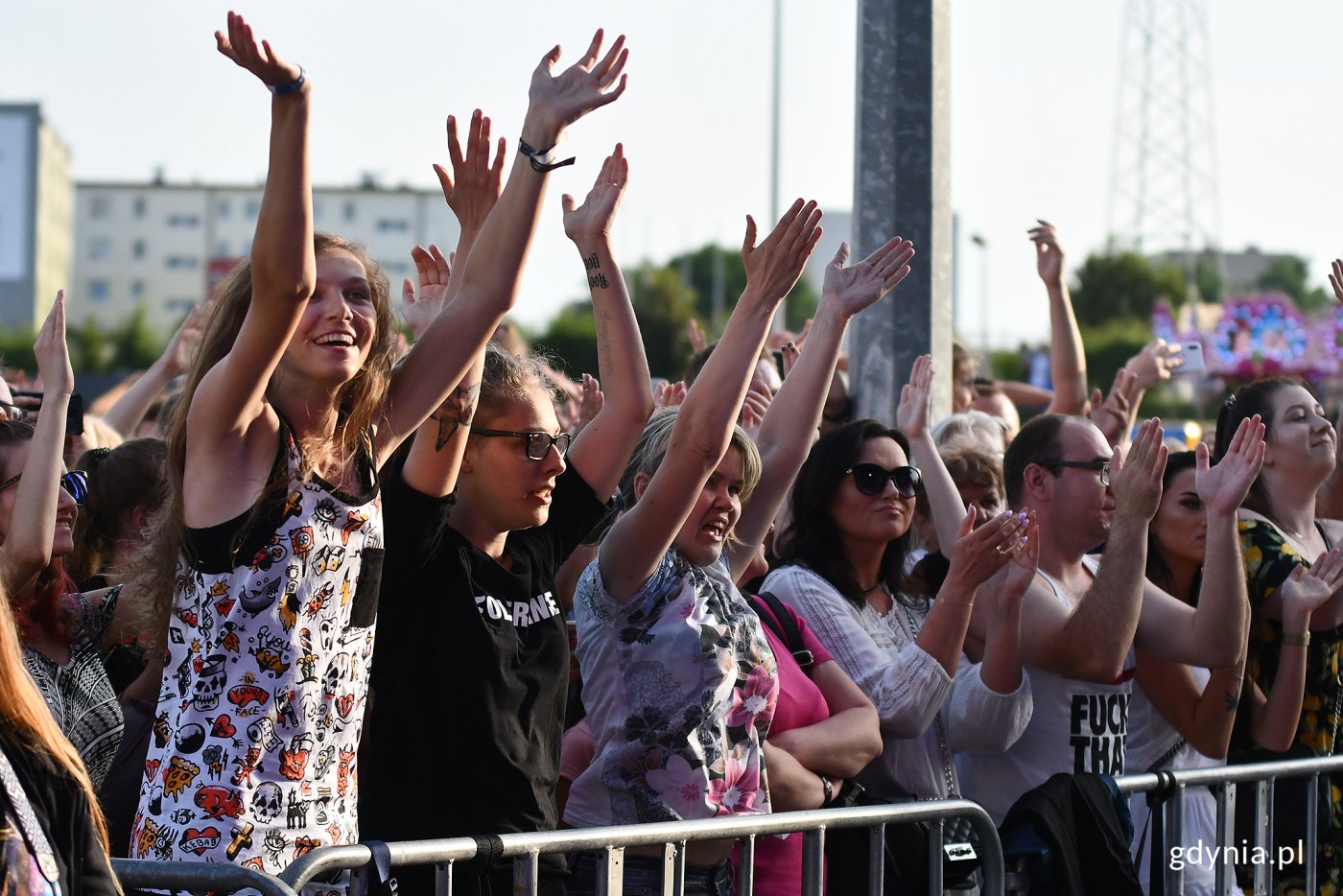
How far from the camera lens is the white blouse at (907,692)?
443cm

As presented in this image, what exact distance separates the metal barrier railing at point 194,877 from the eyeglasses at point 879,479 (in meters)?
2.44

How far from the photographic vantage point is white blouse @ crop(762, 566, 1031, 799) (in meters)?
4.43

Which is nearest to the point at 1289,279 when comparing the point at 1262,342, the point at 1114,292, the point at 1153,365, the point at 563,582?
the point at 1114,292

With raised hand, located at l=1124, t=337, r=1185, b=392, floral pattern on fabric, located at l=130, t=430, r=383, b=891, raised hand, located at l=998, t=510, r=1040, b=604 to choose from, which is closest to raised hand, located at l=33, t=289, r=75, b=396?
floral pattern on fabric, located at l=130, t=430, r=383, b=891

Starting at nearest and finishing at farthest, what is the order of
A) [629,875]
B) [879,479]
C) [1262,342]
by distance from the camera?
[629,875], [879,479], [1262,342]

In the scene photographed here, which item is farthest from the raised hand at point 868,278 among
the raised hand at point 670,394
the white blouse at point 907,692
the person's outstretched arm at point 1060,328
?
the person's outstretched arm at point 1060,328

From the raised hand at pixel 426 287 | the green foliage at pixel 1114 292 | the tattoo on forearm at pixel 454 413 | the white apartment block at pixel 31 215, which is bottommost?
the tattoo on forearm at pixel 454 413

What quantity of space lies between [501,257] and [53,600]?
1.33m

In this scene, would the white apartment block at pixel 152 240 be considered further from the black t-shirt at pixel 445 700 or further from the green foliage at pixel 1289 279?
the black t-shirt at pixel 445 700

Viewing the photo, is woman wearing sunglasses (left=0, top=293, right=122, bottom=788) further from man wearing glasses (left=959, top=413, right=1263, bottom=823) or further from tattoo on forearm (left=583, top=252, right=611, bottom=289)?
man wearing glasses (left=959, top=413, right=1263, bottom=823)

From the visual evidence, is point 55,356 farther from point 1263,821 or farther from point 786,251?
point 1263,821

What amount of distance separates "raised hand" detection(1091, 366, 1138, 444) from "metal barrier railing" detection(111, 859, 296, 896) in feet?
16.4

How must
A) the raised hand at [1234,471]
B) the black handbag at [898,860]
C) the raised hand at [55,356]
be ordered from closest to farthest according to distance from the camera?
the black handbag at [898,860], the raised hand at [55,356], the raised hand at [1234,471]

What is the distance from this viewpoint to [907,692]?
14.5 ft
